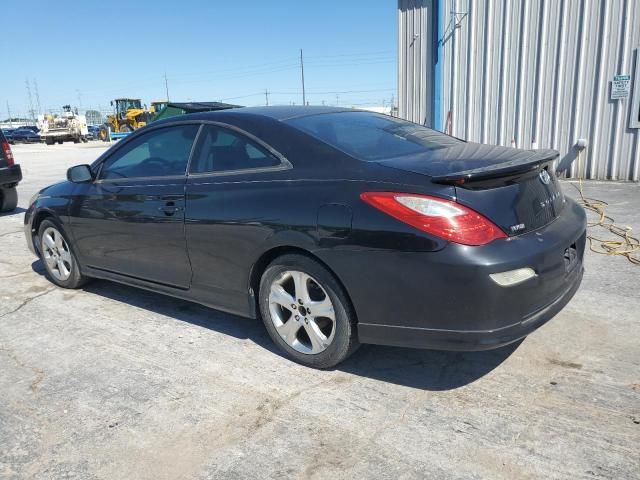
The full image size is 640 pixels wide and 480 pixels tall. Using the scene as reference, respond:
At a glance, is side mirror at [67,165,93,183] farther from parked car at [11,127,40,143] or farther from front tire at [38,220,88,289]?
parked car at [11,127,40,143]

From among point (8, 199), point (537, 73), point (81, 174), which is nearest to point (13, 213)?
point (8, 199)

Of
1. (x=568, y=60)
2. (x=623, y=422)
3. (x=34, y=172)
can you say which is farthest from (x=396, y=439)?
(x=34, y=172)

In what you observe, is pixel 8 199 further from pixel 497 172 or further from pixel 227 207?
pixel 497 172

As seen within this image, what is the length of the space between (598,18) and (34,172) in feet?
52.7

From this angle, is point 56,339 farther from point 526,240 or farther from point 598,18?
point 598,18

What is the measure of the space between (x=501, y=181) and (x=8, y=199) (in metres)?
9.12

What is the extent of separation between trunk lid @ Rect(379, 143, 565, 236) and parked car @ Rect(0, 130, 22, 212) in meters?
8.05

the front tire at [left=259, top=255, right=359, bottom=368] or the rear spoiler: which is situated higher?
the rear spoiler

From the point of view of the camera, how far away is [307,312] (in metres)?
3.10

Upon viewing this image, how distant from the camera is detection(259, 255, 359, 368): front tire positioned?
9.59 feet

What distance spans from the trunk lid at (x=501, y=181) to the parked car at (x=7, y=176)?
8052 millimetres

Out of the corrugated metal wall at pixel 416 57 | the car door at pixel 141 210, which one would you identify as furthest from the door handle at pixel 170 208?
the corrugated metal wall at pixel 416 57

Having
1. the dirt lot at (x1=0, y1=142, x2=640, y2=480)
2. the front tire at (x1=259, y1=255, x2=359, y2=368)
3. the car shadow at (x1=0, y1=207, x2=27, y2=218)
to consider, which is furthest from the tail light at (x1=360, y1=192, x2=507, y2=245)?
the car shadow at (x1=0, y1=207, x2=27, y2=218)

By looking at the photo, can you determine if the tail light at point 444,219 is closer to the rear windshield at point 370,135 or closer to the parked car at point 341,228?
the parked car at point 341,228
